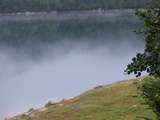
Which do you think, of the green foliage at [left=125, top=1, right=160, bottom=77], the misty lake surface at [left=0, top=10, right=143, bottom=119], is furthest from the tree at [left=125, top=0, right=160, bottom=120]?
the misty lake surface at [left=0, top=10, right=143, bottom=119]

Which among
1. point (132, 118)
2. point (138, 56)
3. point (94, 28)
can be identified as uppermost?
point (138, 56)

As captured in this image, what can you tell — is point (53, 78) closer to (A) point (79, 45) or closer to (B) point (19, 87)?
(B) point (19, 87)

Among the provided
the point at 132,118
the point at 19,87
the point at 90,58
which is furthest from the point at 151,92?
the point at 90,58

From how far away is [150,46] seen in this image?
688 centimetres

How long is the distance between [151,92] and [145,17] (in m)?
1.08

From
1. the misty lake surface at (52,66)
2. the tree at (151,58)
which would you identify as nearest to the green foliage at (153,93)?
the tree at (151,58)

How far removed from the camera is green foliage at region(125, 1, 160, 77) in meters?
6.85

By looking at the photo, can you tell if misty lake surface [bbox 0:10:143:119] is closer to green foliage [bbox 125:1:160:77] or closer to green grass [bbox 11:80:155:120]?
green grass [bbox 11:80:155:120]

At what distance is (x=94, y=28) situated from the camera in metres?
164

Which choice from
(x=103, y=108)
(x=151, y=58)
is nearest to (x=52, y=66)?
(x=103, y=108)

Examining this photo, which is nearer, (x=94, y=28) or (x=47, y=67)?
(x=47, y=67)

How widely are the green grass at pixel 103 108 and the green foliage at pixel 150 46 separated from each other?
10.0 m

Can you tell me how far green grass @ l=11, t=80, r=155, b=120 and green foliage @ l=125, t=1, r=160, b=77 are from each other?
10.0 m

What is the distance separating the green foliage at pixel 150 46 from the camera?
22.5 ft
